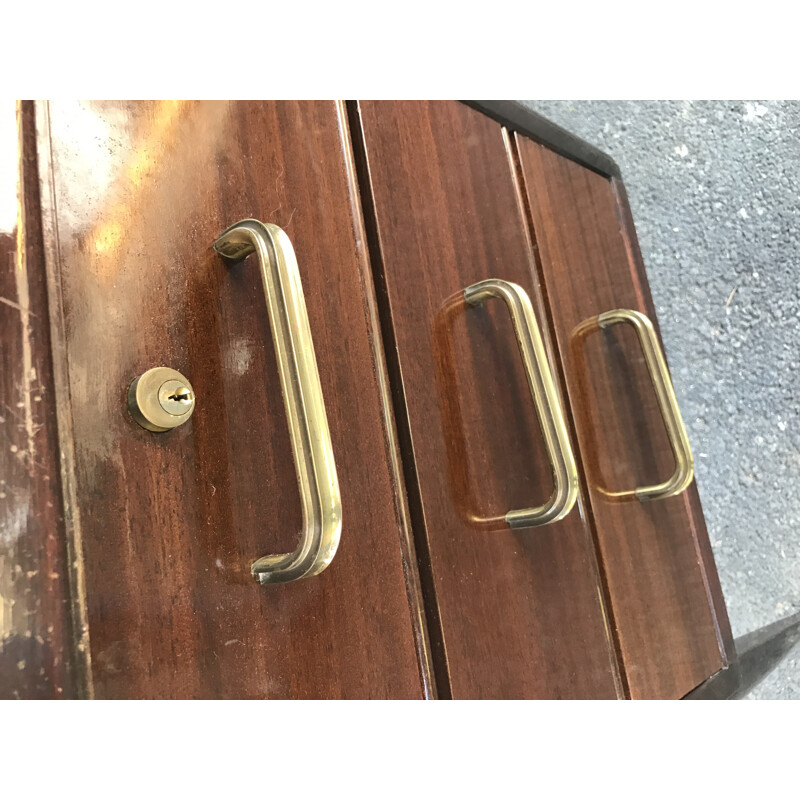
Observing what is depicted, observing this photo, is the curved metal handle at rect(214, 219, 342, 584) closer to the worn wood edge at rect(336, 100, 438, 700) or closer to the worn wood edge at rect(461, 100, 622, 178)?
the worn wood edge at rect(336, 100, 438, 700)

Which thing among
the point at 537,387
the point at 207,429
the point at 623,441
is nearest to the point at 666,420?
the point at 623,441

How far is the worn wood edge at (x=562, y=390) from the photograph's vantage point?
46cm

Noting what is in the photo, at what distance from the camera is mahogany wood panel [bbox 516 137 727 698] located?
19.9 inches

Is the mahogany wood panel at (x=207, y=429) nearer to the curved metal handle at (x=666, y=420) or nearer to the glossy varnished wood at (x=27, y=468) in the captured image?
the glossy varnished wood at (x=27, y=468)

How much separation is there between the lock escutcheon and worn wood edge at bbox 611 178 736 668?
0.45 meters

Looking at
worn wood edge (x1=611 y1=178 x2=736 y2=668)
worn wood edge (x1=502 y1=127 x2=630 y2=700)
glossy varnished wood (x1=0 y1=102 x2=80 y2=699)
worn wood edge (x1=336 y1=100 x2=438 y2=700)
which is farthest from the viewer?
worn wood edge (x1=611 y1=178 x2=736 y2=668)

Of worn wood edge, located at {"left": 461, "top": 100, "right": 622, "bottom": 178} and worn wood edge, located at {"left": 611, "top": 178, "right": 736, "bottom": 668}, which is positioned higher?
worn wood edge, located at {"left": 461, "top": 100, "right": 622, "bottom": 178}

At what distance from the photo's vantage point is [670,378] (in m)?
0.55

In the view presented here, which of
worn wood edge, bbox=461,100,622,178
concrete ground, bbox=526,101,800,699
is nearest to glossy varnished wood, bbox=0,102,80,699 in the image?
worn wood edge, bbox=461,100,622,178
